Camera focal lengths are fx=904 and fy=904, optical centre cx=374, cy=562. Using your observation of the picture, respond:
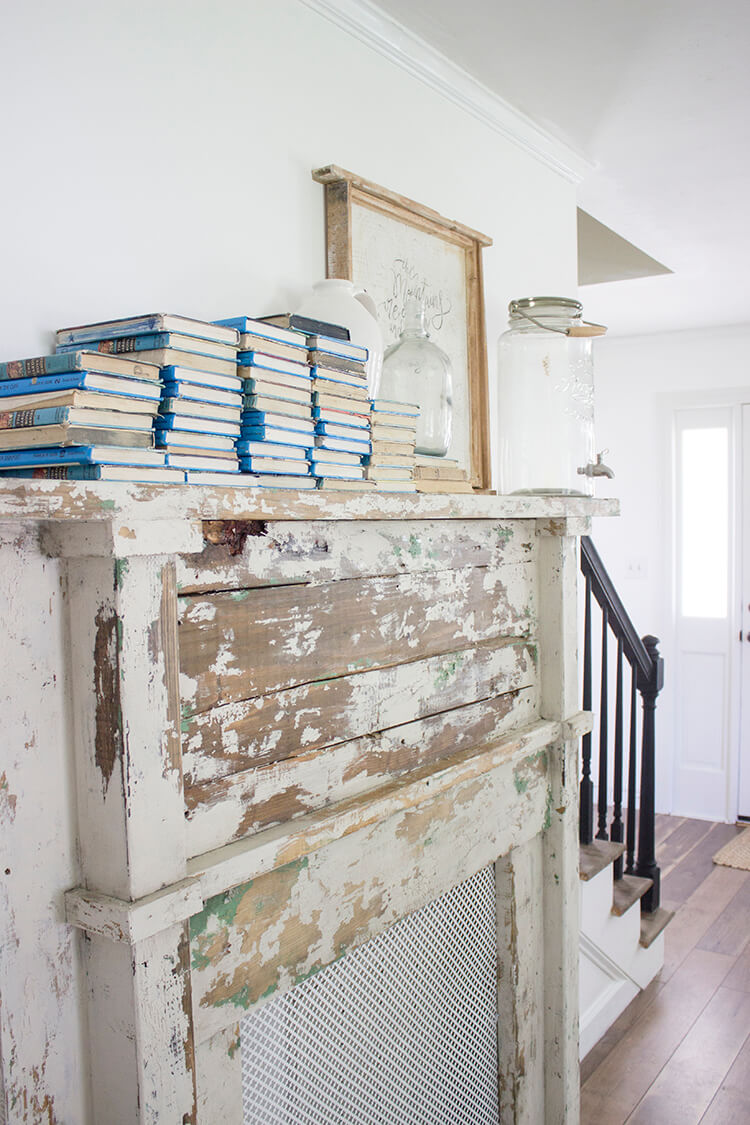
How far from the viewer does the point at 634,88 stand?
186cm

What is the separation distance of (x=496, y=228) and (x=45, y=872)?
166cm

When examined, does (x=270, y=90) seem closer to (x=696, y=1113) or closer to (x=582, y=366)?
(x=582, y=366)

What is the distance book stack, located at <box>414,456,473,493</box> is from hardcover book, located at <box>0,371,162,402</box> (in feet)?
1.71

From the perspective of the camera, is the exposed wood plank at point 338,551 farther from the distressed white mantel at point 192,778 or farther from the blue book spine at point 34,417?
the blue book spine at point 34,417

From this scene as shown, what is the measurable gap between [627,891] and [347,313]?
213 cm

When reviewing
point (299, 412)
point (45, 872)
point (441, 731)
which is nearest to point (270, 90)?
point (299, 412)

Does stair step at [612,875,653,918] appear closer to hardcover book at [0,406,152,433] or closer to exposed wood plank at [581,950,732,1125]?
exposed wood plank at [581,950,732,1125]

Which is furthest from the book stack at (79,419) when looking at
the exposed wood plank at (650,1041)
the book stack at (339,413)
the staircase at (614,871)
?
the exposed wood plank at (650,1041)

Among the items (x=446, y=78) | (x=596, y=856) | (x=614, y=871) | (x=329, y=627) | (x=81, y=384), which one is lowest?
(x=614, y=871)

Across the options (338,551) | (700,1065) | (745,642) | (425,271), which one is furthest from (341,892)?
(745,642)

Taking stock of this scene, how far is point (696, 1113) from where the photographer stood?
2.16m

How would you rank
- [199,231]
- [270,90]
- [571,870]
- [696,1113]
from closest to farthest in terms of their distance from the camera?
[199,231] → [270,90] → [571,870] → [696,1113]

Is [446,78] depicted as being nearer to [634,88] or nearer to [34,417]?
[634,88]

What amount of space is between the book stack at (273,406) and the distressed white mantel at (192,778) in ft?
0.22
